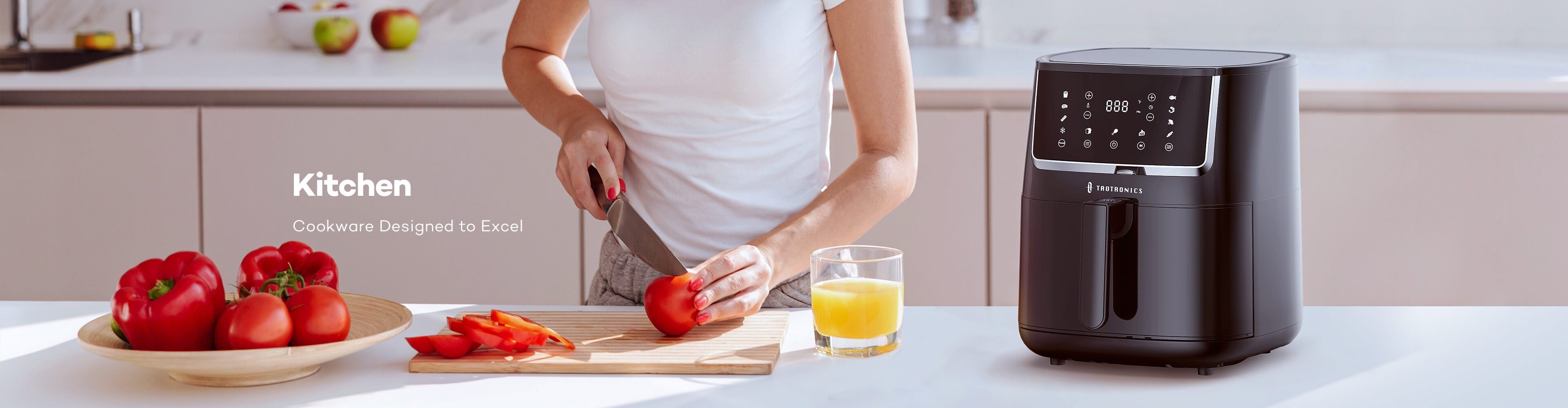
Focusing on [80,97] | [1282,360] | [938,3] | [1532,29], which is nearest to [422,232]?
[80,97]

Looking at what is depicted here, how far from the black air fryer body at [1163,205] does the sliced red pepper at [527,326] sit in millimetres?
335

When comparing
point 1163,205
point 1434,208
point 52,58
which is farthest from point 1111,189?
point 52,58

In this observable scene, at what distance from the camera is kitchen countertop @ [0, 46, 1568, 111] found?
204 cm

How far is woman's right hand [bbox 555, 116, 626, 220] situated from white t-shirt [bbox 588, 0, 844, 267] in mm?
92

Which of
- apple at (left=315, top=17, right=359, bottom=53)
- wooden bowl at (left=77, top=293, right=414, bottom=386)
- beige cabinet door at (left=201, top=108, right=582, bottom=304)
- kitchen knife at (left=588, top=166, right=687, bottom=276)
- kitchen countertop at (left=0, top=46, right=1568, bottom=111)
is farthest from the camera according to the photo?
apple at (left=315, top=17, right=359, bottom=53)

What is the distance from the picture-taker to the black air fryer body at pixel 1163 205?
823 mm

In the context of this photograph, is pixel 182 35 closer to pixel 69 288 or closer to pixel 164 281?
pixel 69 288

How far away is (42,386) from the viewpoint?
853mm

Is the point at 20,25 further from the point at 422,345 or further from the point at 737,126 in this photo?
the point at 422,345

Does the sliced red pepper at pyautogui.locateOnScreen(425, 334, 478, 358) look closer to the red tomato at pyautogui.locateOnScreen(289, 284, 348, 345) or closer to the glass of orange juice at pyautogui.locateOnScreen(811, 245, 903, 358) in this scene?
the red tomato at pyautogui.locateOnScreen(289, 284, 348, 345)

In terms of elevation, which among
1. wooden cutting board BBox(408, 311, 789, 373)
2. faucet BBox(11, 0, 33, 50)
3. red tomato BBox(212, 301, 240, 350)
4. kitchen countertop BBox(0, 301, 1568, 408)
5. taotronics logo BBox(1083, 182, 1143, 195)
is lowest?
kitchen countertop BBox(0, 301, 1568, 408)

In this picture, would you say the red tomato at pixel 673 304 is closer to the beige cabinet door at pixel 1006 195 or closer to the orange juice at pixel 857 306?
the orange juice at pixel 857 306

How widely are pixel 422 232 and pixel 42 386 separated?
1.36 m

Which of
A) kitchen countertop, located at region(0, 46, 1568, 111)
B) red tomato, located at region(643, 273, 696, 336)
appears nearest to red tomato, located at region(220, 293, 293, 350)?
red tomato, located at region(643, 273, 696, 336)
